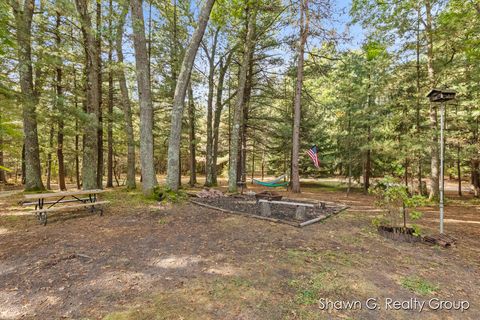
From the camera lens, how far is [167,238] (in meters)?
3.93

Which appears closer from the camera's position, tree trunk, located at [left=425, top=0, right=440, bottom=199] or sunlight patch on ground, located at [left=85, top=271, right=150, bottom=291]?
sunlight patch on ground, located at [left=85, top=271, right=150, bottom=291]

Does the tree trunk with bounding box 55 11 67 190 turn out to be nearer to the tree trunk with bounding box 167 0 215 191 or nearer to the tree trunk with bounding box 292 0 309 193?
the tree trunk with bounding box 167 0 215 191

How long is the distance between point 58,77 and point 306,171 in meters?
15.8

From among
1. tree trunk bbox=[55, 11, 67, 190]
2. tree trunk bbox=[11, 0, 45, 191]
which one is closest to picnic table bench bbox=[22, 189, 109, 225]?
tree trunk bbox=[11, 0, 45, 191]

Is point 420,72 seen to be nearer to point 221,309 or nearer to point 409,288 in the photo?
point 409,288

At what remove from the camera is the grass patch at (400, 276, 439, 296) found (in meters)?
2.49

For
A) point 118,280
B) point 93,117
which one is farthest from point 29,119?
point 118,280

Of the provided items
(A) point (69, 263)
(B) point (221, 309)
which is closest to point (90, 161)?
(A) point (69, 263)

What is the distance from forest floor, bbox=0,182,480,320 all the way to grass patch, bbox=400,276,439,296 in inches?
0.5

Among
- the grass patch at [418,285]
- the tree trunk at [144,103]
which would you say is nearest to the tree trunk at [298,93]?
the tree trunk at [144,103]

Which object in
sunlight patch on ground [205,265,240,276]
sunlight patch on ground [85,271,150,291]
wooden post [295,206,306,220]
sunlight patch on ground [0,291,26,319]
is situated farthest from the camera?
wooden post [295,206,306,220]

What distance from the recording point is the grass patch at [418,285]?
2488mm

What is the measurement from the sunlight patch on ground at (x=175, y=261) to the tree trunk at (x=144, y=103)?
14.1ft

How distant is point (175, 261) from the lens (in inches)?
120
